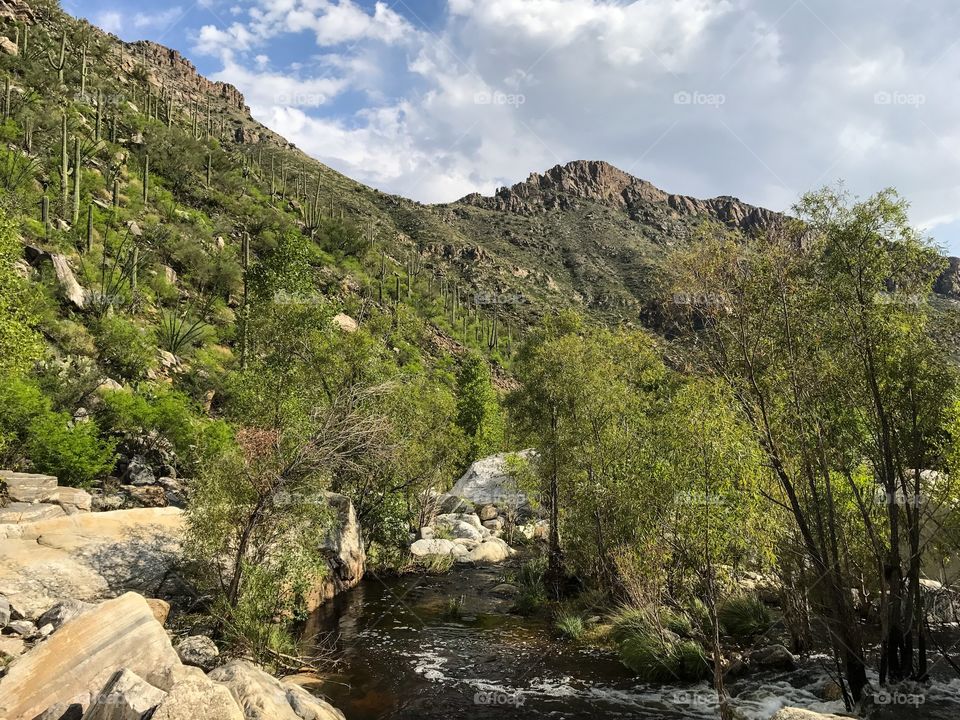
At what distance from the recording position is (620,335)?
934 inches

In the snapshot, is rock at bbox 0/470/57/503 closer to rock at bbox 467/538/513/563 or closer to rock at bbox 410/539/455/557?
rock at bbox 410/539/455/557

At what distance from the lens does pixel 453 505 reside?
132ft

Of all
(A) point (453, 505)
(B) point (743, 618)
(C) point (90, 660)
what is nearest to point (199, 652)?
(C) point (90, 660)

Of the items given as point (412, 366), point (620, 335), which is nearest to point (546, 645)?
point (620, 335)

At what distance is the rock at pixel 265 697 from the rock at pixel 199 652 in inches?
78.3

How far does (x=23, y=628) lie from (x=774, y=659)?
55.5 feet

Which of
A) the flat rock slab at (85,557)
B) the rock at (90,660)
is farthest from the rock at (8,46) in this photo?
the rock at (90,660)

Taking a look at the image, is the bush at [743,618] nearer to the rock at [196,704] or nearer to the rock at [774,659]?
the rock at [774,659]

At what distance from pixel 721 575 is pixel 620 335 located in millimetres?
10965

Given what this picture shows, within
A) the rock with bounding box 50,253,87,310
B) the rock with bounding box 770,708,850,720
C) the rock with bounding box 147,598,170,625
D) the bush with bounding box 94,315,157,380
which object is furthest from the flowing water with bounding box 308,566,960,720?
the rock with bounding box 50,253,87,310

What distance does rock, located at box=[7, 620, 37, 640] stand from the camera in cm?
1133

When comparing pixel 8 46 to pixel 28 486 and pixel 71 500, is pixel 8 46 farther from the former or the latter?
pixel 71 500

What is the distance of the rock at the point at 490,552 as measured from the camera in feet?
97.0

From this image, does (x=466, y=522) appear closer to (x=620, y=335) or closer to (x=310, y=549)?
(x=620, y=335)
